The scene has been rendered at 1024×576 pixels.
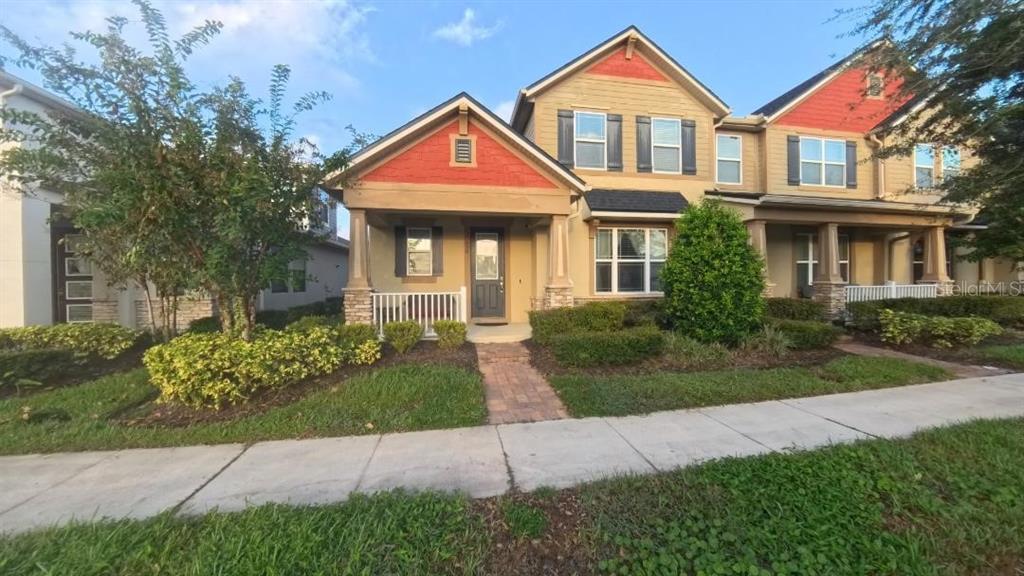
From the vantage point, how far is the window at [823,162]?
1286 centimetres

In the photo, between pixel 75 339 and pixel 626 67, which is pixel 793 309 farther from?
pixel 75 339

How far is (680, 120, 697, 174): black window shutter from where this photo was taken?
12.0 meters

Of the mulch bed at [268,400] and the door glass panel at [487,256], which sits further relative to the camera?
the door glass panel at [487,256]

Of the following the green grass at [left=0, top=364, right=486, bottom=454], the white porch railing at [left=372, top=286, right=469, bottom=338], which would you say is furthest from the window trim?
the green grass at [left=0, top=364, right=486, bottom=454]

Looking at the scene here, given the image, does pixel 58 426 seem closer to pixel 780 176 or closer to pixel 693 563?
pixel 693 563

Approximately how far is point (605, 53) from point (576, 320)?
27.2 ft

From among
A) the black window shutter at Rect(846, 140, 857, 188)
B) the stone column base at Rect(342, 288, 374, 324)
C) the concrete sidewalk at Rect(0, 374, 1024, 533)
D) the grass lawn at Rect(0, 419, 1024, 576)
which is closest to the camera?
the grass lawn at Rect(0, 419, 1024, 576)

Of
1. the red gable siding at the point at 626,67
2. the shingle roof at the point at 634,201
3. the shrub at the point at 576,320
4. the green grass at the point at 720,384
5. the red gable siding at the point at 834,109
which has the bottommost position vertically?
the green grass at the point at 720,384

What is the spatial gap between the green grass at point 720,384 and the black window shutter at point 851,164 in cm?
867

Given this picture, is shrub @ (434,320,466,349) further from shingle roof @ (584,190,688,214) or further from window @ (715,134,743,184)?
window @ (715,134,743,184)

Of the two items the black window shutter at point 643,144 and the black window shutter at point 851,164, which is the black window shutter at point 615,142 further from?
the black window shutter at point 851,164

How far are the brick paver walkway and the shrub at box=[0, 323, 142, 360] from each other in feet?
21.4

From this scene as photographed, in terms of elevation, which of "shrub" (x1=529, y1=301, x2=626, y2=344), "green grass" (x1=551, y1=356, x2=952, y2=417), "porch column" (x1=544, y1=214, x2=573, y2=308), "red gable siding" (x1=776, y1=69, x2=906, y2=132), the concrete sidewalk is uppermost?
"red gable siding" (x1=776, y1=69, x2=906, y2=132)

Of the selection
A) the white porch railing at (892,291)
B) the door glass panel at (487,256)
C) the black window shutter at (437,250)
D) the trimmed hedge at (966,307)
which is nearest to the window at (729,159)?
the white porch railing at (892,291)
